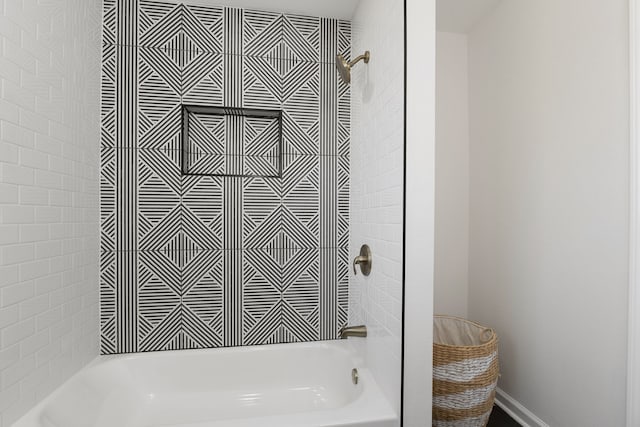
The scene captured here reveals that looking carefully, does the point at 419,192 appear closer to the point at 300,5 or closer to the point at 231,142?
the point at 231,142

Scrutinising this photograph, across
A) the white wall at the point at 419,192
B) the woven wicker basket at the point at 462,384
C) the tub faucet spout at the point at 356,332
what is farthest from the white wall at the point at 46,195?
the woven wicker basket at the point at 462,384

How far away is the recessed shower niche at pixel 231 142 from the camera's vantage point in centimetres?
194

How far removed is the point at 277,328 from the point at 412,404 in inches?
38.5

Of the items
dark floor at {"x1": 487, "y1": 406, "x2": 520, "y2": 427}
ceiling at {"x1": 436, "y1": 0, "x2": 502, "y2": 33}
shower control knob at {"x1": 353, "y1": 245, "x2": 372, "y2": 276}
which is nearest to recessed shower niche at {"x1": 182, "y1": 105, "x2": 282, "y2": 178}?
shower control knob at {"x1": 353, "y1": 245, "x2": 372, "y2": 276}

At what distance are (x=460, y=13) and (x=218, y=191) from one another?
1.82 m

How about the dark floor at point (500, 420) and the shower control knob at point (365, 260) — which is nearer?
the shower control knob at point (365, 260)

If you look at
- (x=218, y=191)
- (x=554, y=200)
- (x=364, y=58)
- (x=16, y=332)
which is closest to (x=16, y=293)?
(x=16, y=332)

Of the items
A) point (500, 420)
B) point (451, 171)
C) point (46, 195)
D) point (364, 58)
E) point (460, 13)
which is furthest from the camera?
point (451, 171)

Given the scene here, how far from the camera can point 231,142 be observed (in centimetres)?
198

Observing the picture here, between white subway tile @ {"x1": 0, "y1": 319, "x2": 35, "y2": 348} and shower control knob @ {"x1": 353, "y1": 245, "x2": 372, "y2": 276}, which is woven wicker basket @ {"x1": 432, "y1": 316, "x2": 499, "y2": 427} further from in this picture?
white subway tile @ {"x1": 0, "y1": 319, "x2": 35, "y2": 348}

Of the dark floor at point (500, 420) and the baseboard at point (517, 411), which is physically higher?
the baseboard at point (517, 411)

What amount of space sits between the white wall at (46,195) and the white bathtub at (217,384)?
7.1 inches

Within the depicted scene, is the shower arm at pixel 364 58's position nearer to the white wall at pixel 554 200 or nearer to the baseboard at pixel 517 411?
the white wall at pixel 554 200

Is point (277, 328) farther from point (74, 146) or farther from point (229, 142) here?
point (74, 146)
